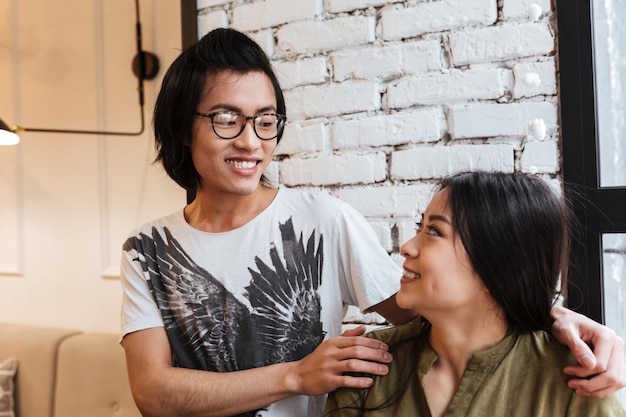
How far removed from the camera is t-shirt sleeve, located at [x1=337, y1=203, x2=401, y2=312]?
1374 mm

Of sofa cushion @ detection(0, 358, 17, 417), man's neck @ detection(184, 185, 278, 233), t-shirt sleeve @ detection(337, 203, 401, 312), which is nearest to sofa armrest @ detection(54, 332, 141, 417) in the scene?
sofa cushion @ detection(0, 358, 17, 417)

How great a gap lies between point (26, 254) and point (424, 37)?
5.93ft

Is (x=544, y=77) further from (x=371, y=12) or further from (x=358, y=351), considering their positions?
(x=358, y=351)

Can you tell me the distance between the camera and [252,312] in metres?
1.40

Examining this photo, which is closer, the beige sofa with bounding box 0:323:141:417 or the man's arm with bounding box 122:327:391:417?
the man's arm with bounding box 122:327:391:417

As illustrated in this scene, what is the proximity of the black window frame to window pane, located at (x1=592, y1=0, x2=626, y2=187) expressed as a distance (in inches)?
1.6

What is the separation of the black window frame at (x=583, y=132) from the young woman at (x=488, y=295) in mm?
409

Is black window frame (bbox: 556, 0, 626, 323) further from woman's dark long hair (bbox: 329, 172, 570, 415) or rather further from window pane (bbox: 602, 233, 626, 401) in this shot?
woman's dark long hair (bbox: 329, 172, 570, 415)

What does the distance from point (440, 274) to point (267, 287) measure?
1.47 ft

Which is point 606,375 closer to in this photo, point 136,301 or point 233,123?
point 233,123

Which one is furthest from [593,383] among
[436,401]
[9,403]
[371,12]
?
[9,403]

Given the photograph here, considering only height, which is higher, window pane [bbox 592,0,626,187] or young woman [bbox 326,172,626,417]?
window pane [bbox 592,0,626,187]

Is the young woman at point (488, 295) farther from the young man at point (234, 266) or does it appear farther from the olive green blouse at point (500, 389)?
the young man at point (234, 266)

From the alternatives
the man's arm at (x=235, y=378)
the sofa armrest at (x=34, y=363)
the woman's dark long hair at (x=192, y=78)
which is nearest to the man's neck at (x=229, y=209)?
the woman's dark long hair at (x=192, y=78)
